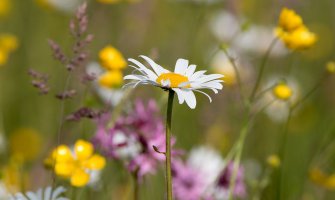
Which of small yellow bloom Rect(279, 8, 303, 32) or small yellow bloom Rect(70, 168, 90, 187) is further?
small yellow bloom Rect(279, 8, 303, 32)

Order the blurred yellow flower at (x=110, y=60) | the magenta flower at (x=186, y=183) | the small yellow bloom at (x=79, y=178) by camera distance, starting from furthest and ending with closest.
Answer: the magenta flower at (x=186, y=183)
the blurred yellow flower at (x=110, y=60)
the small yellow bloom at (x=79, y=178)

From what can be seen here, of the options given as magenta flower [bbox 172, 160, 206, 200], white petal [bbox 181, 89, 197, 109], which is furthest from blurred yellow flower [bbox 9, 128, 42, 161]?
white petal [bbox 181, 89, 197, 109]

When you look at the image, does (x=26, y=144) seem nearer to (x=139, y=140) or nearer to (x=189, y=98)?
(x=139, y=140)

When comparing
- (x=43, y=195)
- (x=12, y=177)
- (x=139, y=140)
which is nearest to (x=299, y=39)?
(x=139, y=140)

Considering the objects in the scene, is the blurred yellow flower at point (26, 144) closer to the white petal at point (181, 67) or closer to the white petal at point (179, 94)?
the white petal at point (181, 67)

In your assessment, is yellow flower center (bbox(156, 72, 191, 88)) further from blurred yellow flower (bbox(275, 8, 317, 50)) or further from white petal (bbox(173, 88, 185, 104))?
blurred yellow flower (bbox(275, 8, 317, 50))

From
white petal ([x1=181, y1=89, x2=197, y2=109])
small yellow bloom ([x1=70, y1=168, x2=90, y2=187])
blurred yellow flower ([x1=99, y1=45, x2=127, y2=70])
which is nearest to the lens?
white petal ([x1=181, y1=89, x2=197, y2=109])

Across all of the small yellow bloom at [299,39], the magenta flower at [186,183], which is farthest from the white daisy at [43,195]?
the small yellow bloom at [299,39]

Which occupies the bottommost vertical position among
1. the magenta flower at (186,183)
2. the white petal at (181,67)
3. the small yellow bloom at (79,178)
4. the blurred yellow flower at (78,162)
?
the magenta flower at (186,183)
